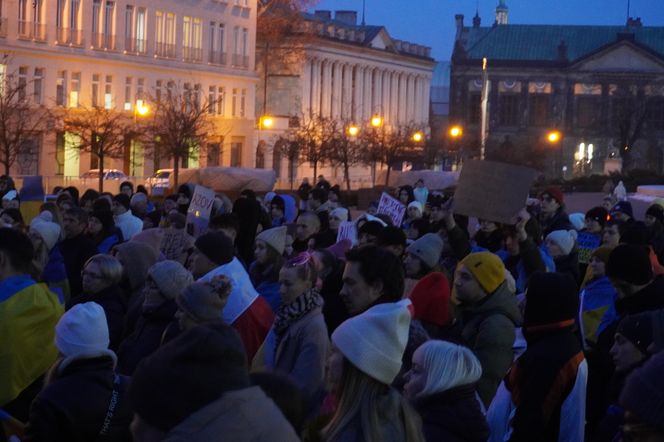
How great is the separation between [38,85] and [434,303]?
49.7m

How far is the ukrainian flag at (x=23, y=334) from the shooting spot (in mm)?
7363

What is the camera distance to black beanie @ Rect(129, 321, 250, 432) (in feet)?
12.6

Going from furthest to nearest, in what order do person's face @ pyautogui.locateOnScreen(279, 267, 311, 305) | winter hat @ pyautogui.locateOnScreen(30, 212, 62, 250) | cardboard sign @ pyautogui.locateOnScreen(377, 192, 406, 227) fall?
cardboard sign @ pyautogui.locateOnScreen(377, 192, 406, 227)
winter hat @ pyautogui.locateOnScreen(30, 212, 62, 250)
person's face @ pyautogui.locateOnScreen(279, 267, 311, 305)

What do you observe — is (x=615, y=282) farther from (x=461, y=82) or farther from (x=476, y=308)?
(x=461, y=82)

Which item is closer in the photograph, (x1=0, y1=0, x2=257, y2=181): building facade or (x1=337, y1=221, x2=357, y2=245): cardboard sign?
(x1=337, y1=221, x2=357, y2=245): cardboard sign

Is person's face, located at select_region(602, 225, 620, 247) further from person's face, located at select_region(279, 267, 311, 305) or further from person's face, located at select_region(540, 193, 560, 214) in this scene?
person's face, located at select_region(279, 267, 311, 305)

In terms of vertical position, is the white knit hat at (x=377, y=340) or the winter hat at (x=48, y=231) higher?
the white knit hat at (x=377, y=340)

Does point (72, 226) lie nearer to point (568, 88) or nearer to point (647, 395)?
point (647, 395)

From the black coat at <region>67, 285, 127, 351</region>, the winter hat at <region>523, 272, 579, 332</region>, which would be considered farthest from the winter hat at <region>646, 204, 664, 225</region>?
the winter hat at <region>523, 272, 579, 332</region>

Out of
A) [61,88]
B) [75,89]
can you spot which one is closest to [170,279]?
[61,88]

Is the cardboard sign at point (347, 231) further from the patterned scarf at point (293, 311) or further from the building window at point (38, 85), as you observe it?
the building window at point (38, 85)

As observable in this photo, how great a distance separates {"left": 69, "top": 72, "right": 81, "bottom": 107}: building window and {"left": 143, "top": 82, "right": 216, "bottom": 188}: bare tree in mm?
3103

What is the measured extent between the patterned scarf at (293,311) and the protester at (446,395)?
1.72 metres

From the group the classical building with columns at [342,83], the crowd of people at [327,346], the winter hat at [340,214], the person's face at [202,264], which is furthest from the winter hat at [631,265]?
the classical building with columns at [342,83]
